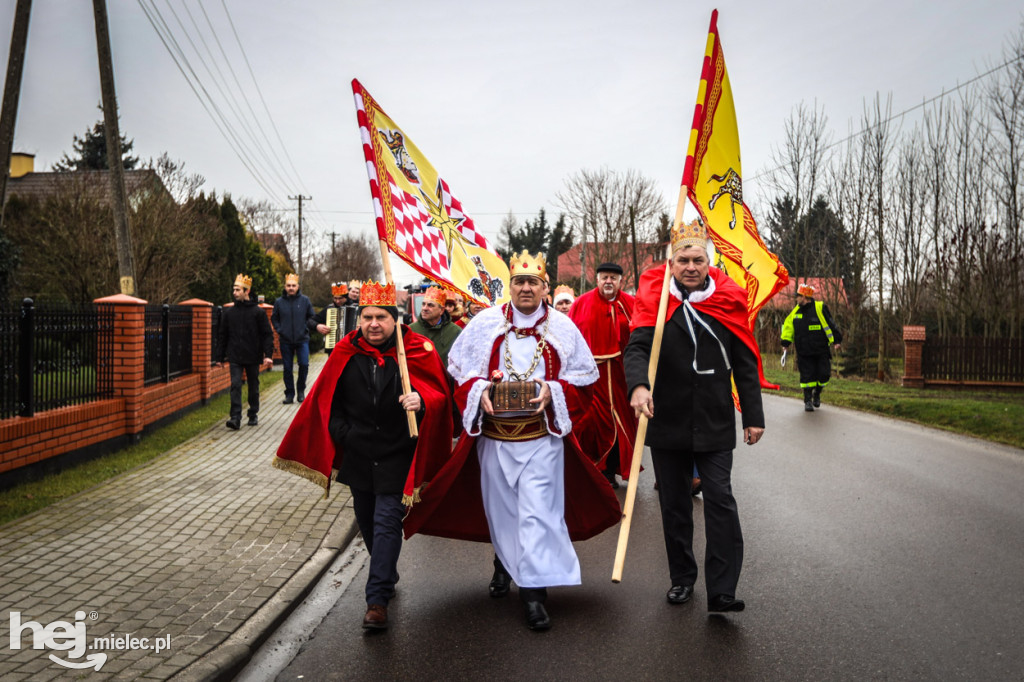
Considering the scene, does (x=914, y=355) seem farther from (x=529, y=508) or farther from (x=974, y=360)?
(x=529, y=508)

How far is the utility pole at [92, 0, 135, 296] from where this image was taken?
12.8 m

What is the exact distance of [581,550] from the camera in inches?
241

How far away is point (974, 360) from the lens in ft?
66.6

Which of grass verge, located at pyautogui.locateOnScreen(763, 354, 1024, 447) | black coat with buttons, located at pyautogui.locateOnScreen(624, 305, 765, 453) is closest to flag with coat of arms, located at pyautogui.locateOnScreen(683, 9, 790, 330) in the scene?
black coat with buttons, located at pyautogui.locateOnScreen(624, 305, 765, 453)

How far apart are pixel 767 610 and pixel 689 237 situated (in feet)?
7.05

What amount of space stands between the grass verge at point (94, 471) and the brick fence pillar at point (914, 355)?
1542cm

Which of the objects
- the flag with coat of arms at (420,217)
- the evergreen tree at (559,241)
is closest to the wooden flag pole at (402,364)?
the flag with coat of arms at (420,217)

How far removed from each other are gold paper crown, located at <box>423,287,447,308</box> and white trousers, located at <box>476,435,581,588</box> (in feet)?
9.55

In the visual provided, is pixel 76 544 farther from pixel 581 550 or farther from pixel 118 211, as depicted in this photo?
pixel 118 211

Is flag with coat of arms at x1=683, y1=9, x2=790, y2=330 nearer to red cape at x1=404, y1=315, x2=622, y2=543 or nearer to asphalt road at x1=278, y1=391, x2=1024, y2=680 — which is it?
red cape at x1=404, y1=315, x2=622, y2=543

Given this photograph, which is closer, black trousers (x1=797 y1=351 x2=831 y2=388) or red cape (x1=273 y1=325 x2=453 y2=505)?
red cape (x1=273 y1=325 x2=453 y2=505)

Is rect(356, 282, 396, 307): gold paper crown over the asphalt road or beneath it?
over

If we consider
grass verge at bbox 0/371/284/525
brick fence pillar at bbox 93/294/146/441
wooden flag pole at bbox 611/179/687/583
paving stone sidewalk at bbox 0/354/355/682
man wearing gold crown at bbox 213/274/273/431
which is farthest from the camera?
man wearing gold crown at bbox 213/274/273/431

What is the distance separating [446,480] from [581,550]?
1511 millimetres
